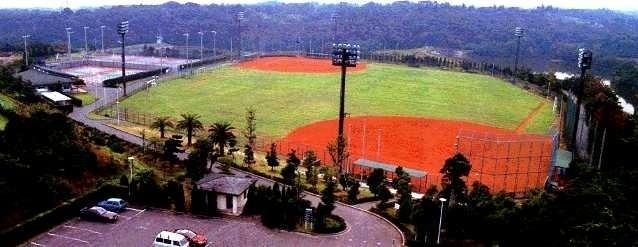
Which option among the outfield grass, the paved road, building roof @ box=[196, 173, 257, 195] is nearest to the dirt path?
the outfield grass

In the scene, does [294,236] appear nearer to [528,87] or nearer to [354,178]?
[354,178]

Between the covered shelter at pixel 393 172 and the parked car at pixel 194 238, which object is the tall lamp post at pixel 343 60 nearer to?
the covered shelter at pixel 393 172

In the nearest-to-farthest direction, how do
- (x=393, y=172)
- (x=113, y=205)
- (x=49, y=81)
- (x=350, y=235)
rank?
(x=350, y=235) < (x=113, y=205) < (x=393, y=172) < (x=49, y=81)

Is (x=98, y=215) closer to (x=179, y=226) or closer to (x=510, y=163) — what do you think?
(x=179, y=226)

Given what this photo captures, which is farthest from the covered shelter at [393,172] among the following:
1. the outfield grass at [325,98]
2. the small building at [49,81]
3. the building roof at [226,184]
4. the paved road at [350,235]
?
the small building at [49,81]

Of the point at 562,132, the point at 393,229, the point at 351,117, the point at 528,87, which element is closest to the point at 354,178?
the point at 393,229

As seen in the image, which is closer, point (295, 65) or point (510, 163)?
point (510, 163)

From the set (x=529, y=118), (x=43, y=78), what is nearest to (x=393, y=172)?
(x=529, y=118)
